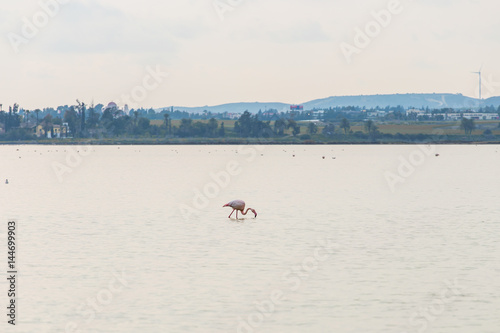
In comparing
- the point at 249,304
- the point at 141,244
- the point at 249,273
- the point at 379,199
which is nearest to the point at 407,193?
the point at 379,199

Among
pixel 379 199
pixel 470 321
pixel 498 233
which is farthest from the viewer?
pixel 379 199

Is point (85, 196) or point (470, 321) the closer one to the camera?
point (470, 321)

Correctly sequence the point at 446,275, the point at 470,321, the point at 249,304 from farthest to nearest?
the point at 446,275 < the point at 249,304 < the point at 470,321

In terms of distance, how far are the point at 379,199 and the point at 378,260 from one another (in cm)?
3633

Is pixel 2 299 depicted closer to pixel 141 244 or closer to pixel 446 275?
pixel 141 244

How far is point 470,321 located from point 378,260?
36.0ft

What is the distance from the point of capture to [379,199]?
73.7 m

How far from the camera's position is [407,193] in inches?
3216

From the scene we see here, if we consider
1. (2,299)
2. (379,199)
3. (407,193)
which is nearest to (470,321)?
(2,299)

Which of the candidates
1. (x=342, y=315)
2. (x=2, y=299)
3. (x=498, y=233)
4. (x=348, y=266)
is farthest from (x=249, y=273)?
(x=498, y=233)

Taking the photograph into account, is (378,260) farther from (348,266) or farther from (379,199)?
(379,199)

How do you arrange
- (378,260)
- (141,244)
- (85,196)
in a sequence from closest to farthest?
(378,260)
(141,244)
(85,196)

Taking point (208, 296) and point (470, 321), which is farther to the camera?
point (208, 296)

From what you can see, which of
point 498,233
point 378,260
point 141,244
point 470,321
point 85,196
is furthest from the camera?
point 85,196
